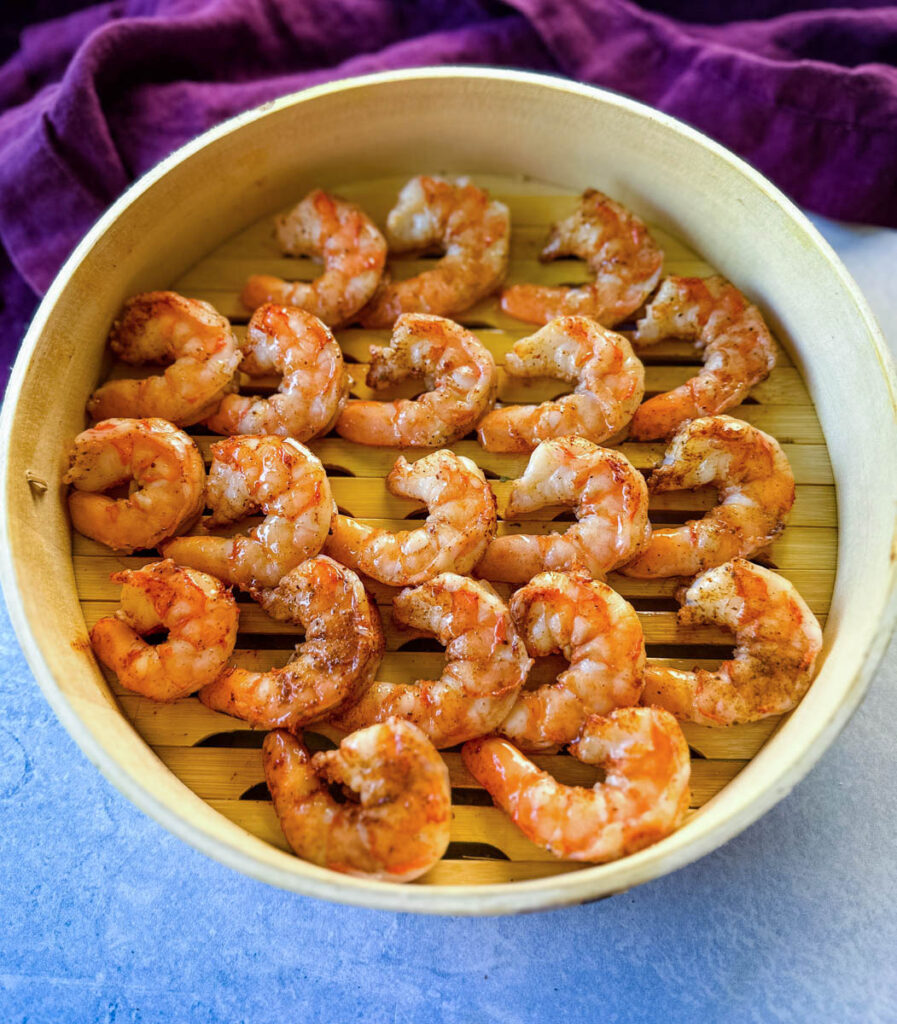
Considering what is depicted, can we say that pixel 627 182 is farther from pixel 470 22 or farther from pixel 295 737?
pixel 295 737

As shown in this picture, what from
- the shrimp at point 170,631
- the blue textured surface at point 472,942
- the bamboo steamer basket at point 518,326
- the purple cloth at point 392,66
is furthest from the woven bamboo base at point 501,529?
the purple cloth at point 392,66

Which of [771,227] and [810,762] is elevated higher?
[771,227]

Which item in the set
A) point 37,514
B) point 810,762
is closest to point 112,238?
point 37,514

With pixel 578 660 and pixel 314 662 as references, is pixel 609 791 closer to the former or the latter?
pixel 578 660

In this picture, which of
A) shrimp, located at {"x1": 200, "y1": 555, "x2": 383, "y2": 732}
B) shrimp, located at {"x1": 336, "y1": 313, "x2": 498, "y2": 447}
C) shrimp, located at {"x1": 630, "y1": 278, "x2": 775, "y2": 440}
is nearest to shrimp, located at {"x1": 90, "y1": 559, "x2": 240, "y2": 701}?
shrimp, located at {"x1": 200, "y1": 555, "x2": 383, "y2": 732}

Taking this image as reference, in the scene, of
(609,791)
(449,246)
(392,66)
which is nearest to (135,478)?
(449,246)

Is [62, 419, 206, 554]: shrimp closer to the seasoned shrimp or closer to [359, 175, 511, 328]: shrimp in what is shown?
the seasoned shrimp

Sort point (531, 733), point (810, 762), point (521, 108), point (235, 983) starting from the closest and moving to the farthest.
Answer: point (810, 762)
point (531, 733)
point (235, 983)
point (521, 108)
